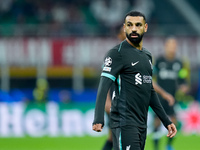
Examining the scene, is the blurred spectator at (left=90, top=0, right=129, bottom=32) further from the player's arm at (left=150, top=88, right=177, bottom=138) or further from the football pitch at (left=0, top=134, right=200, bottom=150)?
the player's arm at (left=150, top=88, right=177, bottom=138)

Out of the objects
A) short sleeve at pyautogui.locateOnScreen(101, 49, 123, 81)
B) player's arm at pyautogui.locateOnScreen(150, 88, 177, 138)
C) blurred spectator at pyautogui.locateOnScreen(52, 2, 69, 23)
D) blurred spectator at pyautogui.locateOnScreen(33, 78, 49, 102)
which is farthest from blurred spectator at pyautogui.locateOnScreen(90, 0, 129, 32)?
short sleeve at pyautogui.locateOnScreen(101, 49, 123, 81)

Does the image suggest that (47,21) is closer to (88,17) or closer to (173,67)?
(88,17)

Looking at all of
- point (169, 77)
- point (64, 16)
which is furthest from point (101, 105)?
point (64, 16)

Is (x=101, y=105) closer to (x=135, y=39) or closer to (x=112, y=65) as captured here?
(x=112, y=65)

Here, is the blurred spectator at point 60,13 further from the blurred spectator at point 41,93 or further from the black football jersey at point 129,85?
the black football jersey at point 129,85

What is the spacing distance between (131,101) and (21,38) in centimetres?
1455

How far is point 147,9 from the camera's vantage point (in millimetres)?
21734

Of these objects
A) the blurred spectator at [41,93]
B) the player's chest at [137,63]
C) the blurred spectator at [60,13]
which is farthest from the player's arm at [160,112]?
the blurred spectator at [60,13]

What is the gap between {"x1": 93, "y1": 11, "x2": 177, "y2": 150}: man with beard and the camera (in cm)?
512

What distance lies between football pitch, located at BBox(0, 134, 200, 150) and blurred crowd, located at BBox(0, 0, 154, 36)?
23.1 feet

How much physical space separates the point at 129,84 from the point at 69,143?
707 centimetres

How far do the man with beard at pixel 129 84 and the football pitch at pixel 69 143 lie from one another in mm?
5662

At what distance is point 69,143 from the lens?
1209cm

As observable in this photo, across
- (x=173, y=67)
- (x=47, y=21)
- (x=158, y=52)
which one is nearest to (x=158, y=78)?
(x=173, y=67)
